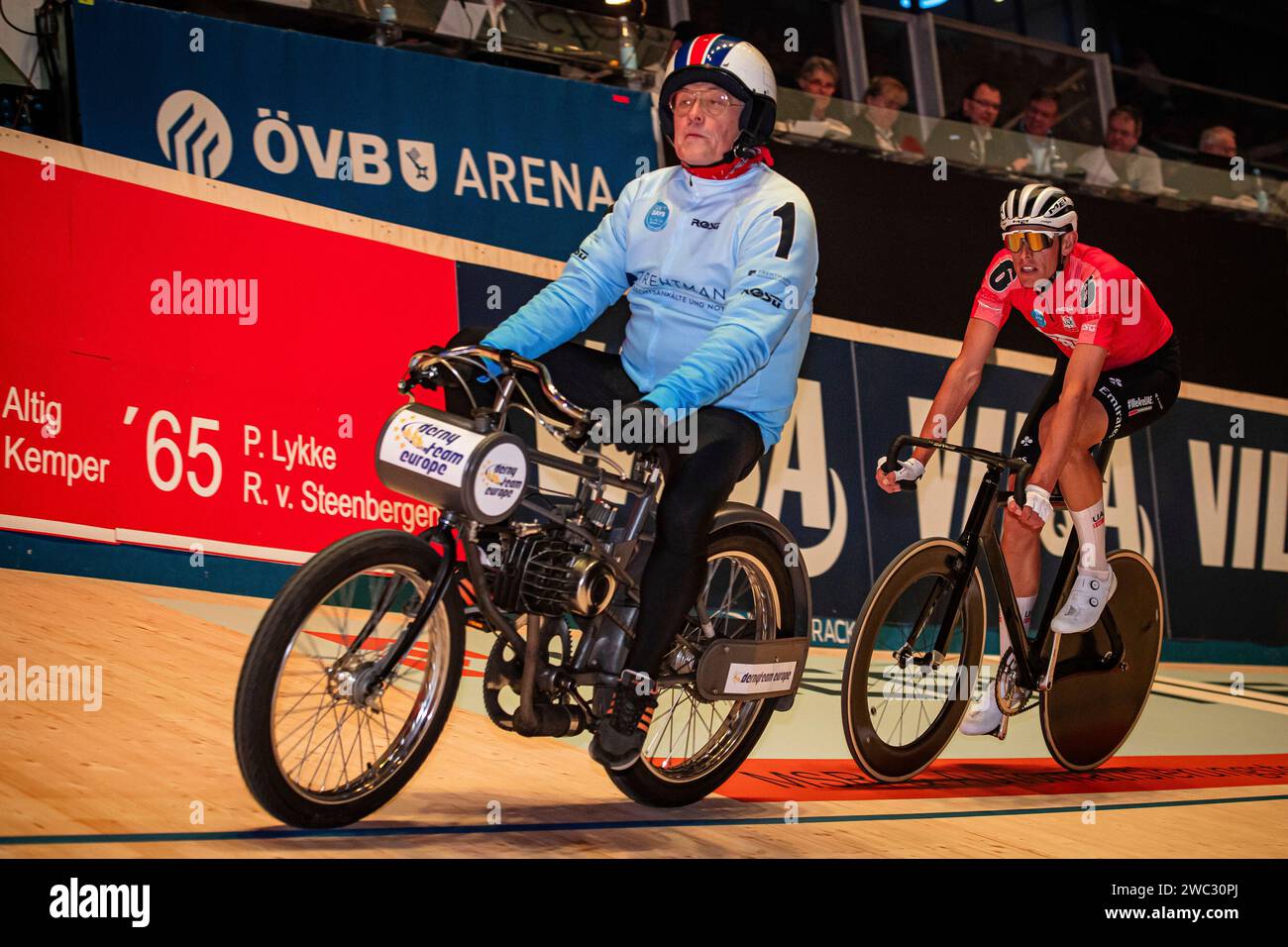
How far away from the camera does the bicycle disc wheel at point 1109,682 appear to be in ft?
16.2

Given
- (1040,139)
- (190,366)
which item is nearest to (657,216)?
(190,366)

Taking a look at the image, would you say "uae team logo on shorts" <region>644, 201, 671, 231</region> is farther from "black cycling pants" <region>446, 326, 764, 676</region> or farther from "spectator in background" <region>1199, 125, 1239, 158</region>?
"spectator in background" <region>1199, 125, 1239, 158</region>

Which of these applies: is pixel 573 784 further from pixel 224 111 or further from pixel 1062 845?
pixel 224 111

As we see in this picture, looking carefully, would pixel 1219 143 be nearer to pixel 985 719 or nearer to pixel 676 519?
pixel 985 719

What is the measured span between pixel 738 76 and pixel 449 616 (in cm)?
161

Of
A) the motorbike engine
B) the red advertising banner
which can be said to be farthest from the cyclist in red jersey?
the red advertising banner

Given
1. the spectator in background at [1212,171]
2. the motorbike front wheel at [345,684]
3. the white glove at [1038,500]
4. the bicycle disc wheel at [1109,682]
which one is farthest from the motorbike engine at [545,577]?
the spectator in background at [1212,171]

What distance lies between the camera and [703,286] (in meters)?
3.77

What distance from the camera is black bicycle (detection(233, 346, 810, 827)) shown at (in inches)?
114

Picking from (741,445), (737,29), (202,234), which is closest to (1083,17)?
(737,29)

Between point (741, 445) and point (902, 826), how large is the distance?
3.84ft

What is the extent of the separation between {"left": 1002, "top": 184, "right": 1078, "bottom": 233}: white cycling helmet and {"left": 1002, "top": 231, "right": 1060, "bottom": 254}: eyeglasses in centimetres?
2

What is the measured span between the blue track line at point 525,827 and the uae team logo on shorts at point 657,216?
1590mm

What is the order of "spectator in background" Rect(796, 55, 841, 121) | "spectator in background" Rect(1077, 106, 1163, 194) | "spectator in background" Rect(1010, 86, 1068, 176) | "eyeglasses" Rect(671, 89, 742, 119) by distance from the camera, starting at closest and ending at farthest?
1. "eyeglasses" Rect(671, 89, 742, 119)
2. "spectator in background" Rect(796, 55, 841, 121)
3. "spectator in background" Rect(1010, 86, 1068, 176)
4. "spectator in background" Rect(1077, 106, 1163, 194)
